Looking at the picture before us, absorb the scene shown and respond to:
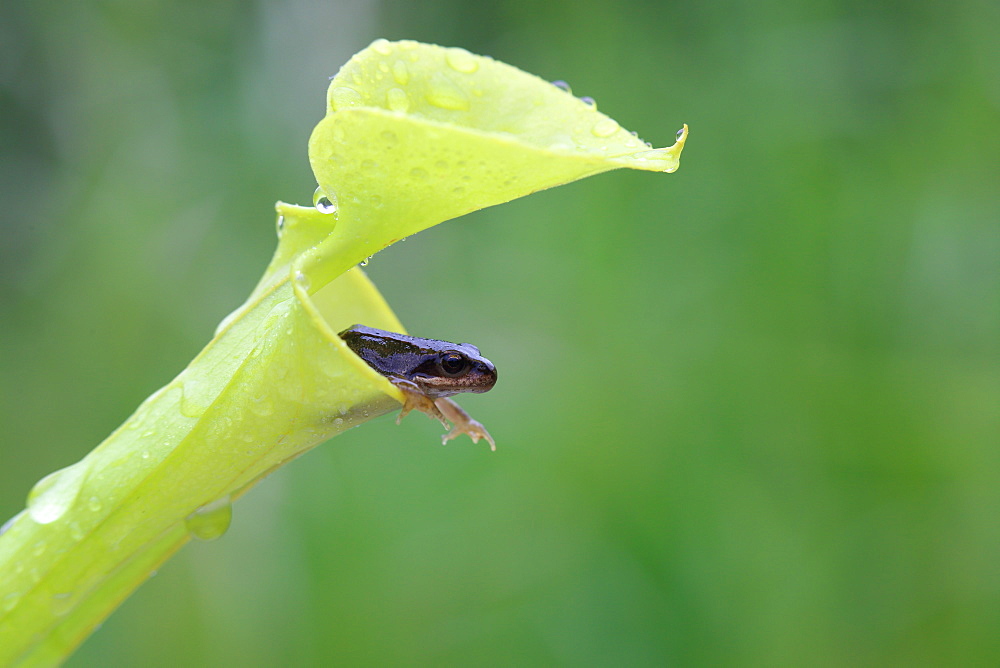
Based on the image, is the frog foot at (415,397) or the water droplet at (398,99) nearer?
the water droplet at (398,99)

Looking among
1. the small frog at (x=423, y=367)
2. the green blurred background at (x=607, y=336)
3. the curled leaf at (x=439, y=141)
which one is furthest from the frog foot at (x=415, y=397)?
the green blurred background at (x=607, y=336)

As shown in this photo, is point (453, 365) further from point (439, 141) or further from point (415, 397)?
point (439, 141)

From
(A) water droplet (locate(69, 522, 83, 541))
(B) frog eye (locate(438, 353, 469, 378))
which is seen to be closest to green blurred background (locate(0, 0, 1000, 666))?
(B) frog eye (locate(438, 353, 469, 378))

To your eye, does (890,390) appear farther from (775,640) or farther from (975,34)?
(975,34)

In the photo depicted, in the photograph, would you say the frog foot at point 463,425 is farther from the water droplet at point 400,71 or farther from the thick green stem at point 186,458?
the water droplet at point 400,71

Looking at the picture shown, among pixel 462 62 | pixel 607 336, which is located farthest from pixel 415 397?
pixel 607 336

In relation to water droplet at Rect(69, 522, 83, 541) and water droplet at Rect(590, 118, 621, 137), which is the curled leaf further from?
water droplet at Rect(69, 522, 83, 541)
